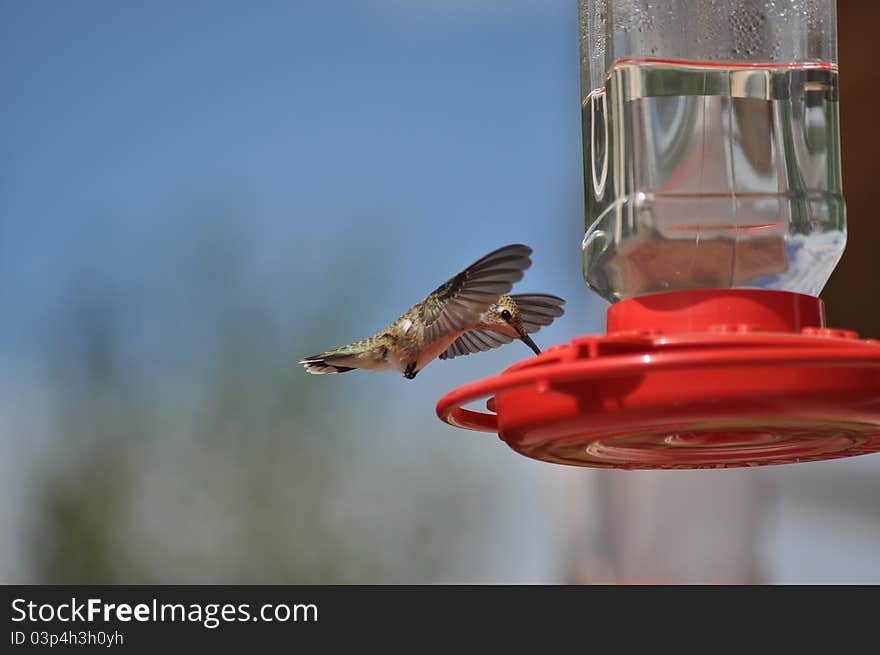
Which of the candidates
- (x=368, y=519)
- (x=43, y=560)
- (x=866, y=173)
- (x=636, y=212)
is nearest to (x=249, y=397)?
(x=368, y=519)

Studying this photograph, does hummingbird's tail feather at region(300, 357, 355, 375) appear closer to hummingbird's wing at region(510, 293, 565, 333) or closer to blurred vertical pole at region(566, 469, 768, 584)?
hummingbird's wing at region(510, 293, 565, 333)

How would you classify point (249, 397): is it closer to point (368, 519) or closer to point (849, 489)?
point (368, 519)

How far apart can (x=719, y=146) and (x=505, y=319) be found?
75 cm

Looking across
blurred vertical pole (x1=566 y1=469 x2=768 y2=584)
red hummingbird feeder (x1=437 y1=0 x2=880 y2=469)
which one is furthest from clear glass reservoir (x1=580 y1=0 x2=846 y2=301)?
blurred vertical pole (x1=566 y1=469 x2=768 y2=584)

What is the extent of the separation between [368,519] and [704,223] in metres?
4.02

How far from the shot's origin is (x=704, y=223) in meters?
1.84

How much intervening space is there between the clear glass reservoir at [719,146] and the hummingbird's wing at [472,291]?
30 centimetres

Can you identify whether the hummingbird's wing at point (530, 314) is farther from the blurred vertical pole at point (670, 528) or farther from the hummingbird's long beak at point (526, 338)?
the blurred vertical pole at point (670, 528)

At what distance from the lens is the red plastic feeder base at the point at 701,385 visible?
4.32 feet

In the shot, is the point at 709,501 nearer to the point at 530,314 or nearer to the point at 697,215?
the point at 530,314

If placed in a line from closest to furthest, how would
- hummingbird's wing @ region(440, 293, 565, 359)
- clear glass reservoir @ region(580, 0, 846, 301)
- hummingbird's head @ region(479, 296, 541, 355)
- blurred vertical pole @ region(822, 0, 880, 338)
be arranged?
clear glass reservoir @ region(580, 0, 846, 301), hummingbird's head @ region(479, 296, 541, 355), hummingbird's wing @ region(440, 293, 565, 359), blurred vertical pole @ region(822, 0, 880, 338)

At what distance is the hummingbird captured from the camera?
90.7 inches

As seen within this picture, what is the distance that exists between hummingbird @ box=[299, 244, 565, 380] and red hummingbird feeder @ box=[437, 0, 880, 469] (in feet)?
1.06

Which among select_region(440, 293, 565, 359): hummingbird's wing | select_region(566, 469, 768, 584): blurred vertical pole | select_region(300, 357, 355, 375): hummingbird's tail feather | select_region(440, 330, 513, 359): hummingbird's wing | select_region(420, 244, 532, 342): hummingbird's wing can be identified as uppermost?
select_region(420, 244, 532, 342): hummingbird's wing
